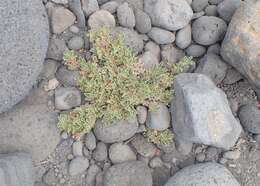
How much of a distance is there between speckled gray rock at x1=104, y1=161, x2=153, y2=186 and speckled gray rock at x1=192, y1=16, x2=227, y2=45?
1.47 m

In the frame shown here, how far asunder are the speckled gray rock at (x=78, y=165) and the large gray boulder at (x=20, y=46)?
838 millimetres

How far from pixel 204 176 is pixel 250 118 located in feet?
2.69

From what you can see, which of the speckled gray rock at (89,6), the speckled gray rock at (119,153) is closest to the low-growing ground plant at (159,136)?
the speckled gray rock at (119,153)

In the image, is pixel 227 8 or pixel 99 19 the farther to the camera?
pixel 227 8

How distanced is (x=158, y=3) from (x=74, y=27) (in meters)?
0.89

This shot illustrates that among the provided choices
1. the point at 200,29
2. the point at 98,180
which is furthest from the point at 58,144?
the point at 200,29

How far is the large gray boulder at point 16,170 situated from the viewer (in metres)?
3.75

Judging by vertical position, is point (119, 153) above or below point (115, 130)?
below

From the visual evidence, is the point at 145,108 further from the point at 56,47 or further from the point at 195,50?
the point at 56,47

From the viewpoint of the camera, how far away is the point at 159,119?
169 inches

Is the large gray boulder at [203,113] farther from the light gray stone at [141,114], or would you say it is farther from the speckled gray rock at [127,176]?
the speckled gray rock at [127,176]

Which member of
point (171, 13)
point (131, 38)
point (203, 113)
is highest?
point (171, 13)

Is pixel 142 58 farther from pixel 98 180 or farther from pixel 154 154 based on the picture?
pixel 98 180

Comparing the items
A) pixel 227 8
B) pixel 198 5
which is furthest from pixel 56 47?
pixel 227 8
